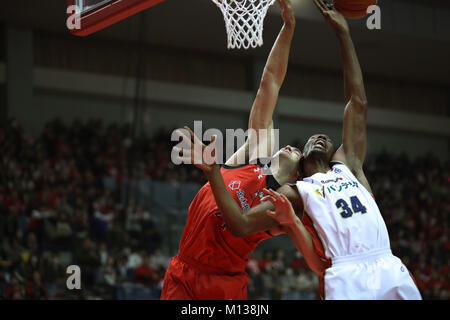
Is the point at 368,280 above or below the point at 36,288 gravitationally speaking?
above

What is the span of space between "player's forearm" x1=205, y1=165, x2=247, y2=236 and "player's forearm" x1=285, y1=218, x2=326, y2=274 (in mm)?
320

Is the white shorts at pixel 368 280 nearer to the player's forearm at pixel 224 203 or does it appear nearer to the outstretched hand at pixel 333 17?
the player's forearm at pixel 224 203

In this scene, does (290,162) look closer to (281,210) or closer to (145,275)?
(281,210)

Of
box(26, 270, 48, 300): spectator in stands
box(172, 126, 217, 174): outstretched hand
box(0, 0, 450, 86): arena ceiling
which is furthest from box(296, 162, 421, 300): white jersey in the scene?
box(0, 0, 450, 86): arena ceiling

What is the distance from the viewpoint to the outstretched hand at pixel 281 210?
342 centimetres

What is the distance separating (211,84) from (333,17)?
12.5m

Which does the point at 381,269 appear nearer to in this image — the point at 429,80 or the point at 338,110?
the point at 338,110

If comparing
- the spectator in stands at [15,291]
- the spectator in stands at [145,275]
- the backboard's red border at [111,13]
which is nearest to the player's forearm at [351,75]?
the backboard's red border at [111,13]

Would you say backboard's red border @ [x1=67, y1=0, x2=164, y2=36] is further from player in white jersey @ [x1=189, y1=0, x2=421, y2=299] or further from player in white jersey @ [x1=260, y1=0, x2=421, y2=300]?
player in white jersey @ [x1=260, y1=0, x2=421, y2=300]

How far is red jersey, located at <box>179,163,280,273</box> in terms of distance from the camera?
12.7 feet

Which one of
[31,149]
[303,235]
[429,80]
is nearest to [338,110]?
[429,80]

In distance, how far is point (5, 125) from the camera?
13.0 m

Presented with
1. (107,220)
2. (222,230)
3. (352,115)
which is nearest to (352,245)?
(222,230)

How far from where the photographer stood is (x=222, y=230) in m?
3.85
